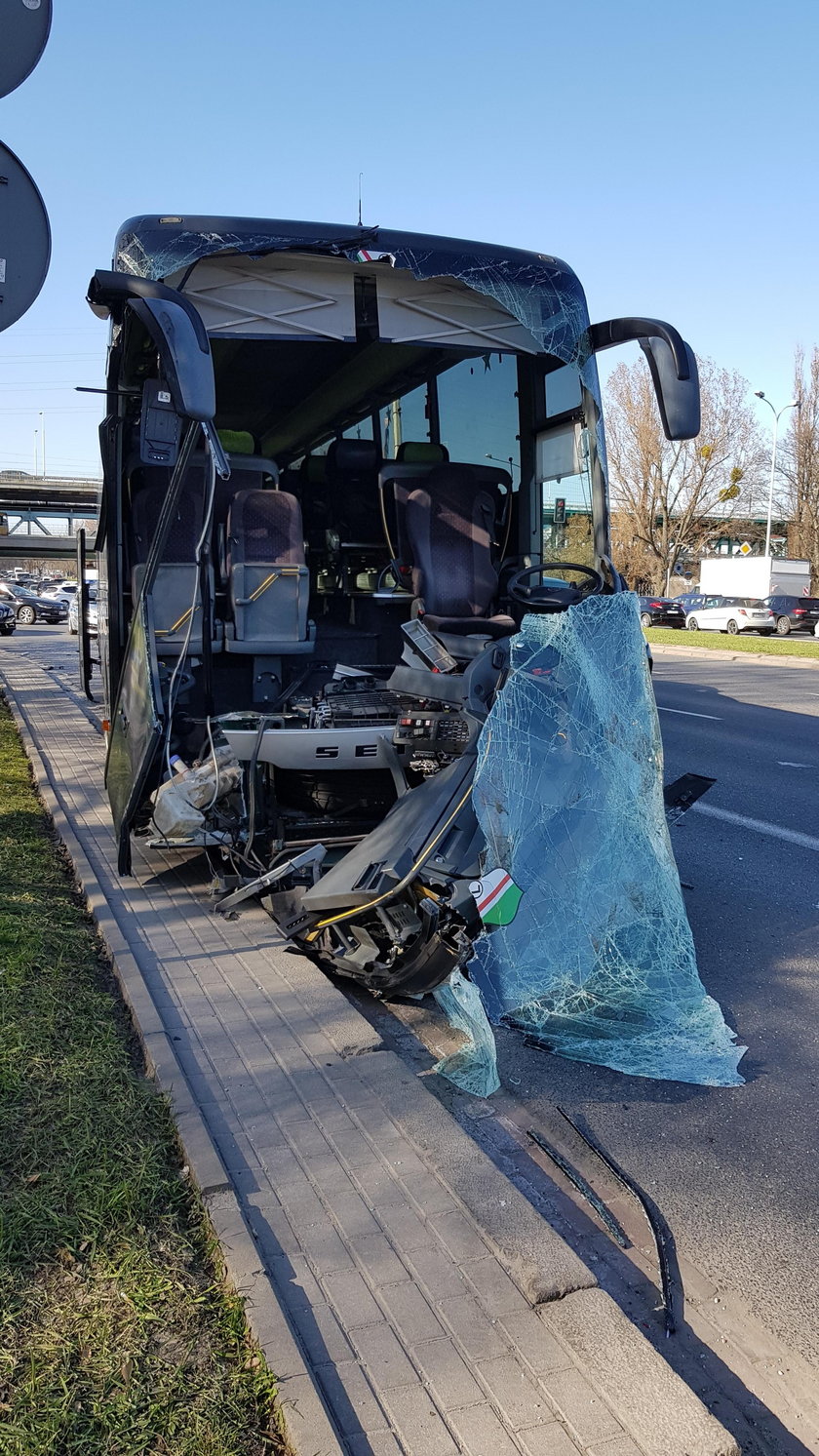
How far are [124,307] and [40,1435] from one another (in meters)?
5.08

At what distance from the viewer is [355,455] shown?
28.1 ft

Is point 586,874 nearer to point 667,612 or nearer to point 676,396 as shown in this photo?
point 676,396

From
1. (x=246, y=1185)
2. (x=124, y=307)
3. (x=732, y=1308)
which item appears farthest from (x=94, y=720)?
(x=732, y=1308)

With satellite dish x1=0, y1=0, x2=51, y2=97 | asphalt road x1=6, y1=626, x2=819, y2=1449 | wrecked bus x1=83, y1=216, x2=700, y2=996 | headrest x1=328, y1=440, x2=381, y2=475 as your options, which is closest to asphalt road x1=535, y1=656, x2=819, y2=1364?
asphalt road x1=6, y1=626, x2=819, y2=1449

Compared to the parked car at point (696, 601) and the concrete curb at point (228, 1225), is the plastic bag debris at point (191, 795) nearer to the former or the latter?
the concrete curb at point (228, 1225)

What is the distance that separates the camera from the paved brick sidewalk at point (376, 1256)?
2227 millimetres

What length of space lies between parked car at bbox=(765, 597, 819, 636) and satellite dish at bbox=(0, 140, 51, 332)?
130 feet

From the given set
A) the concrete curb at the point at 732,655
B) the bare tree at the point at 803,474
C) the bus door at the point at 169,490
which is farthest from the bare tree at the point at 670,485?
the bus door at the point at 169,490

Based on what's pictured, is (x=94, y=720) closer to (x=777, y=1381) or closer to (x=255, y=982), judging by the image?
(x=255, y=982)

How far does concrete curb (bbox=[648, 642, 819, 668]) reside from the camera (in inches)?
915

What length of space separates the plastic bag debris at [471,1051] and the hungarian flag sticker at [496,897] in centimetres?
25

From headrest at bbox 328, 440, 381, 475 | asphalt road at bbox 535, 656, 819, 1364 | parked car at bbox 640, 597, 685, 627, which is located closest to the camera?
asphalt road at bbox 535, 656, 819, 1364

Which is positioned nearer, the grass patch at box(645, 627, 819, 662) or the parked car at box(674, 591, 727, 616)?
the grass patch at box(645, 627, 819, 662)

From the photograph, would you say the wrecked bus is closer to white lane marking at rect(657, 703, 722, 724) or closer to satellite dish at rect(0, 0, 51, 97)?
satellite dish at rect(0, 0, 51, 97)
